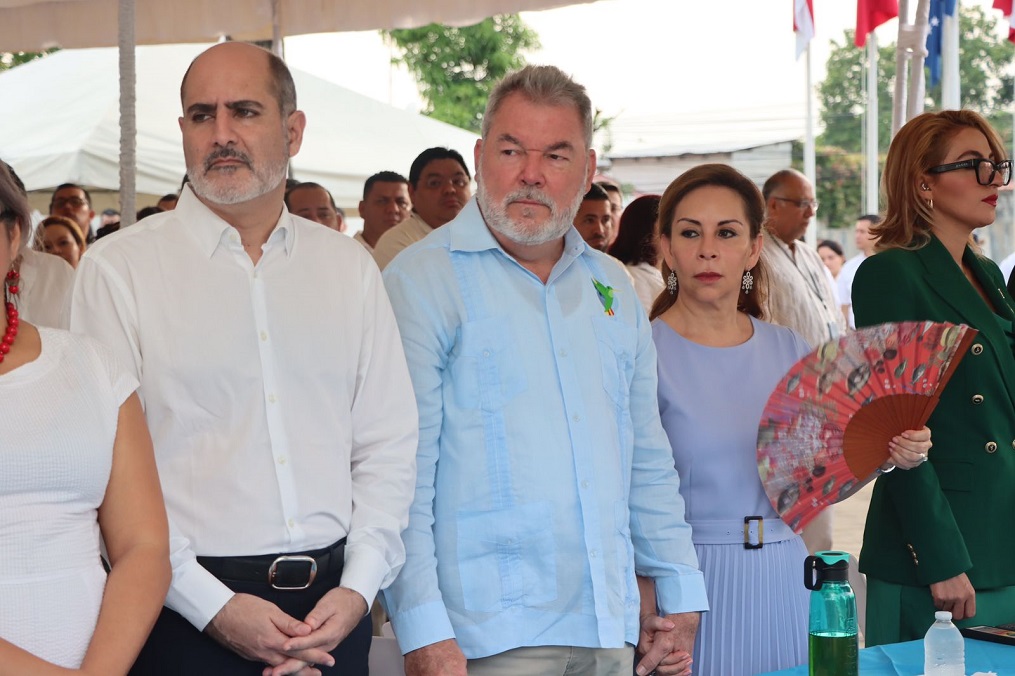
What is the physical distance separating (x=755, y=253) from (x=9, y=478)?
1.93 metres

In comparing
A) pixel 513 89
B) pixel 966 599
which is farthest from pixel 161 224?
pixel 966 599

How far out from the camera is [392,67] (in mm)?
32969

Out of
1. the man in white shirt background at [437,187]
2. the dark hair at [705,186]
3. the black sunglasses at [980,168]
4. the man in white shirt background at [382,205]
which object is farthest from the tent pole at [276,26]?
the black sunglasses at [980,168]

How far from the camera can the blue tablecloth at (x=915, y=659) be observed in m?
2.39

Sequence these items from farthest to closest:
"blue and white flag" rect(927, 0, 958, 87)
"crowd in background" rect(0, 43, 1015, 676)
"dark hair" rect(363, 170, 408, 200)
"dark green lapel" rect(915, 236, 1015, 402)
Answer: "blue and white flag" rect(927, 0, 958, 87) → "dark hair" rect(363, 170, 408, 200) → "dark green lapel" rect(915, 236, 1015, 402) → "crowd in background" rect(0, 43, 1015, 676)

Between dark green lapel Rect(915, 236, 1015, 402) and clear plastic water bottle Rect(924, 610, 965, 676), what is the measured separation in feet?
3.17

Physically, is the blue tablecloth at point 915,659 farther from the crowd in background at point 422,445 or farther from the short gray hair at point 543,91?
the short gray hair at point 543,91

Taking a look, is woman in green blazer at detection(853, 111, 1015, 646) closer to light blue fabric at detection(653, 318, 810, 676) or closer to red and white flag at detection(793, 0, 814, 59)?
light blue fabric at detection(653, 318, 810, 676)

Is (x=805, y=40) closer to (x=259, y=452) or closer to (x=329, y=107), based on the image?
(x=329, y=107)

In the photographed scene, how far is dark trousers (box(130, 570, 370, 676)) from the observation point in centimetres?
215

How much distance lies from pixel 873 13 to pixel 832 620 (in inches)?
216

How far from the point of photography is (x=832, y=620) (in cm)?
215

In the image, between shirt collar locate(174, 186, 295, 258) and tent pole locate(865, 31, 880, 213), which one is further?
tent pole locate(865, 31, 880, 213)

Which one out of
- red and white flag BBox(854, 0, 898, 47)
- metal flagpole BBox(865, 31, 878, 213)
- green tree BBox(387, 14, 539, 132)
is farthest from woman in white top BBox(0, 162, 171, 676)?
green tree BBox(387, 14, 539, 132)
